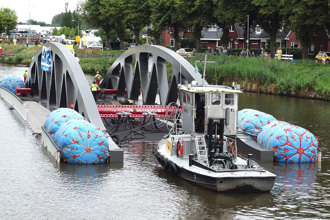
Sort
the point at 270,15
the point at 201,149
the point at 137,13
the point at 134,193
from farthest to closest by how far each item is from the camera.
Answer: the point at 137,13, the point at 270,15, the point at 201,149, the point at 134,193

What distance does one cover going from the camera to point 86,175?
26547 millimetres

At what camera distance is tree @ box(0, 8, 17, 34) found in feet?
608

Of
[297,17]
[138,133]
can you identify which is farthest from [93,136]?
[297,17]

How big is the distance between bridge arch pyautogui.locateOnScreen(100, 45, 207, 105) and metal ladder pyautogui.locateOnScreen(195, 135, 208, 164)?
895cm

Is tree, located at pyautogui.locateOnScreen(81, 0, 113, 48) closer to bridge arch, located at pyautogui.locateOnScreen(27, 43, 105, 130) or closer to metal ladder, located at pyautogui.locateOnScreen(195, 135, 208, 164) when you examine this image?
bridge arch, located at pyautogui.locateOnScreen(27, 43, 105, 130)

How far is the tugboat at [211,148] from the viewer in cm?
2353

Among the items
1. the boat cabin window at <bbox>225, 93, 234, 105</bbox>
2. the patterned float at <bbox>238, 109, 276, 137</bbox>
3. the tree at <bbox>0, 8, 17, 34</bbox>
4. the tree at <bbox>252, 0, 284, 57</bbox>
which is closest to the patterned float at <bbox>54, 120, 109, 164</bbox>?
the boat cabin window at <bbox>225, 93, 234, 105</bbox>

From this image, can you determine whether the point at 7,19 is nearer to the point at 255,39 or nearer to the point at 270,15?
the point at 255,39

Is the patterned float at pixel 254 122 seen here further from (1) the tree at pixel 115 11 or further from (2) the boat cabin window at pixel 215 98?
(1) the tree at pixel 115 11

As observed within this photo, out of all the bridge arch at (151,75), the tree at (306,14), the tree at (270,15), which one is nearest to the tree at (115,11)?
the tree at (270,15)

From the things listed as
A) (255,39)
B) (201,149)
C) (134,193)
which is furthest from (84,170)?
(255,39)

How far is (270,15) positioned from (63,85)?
46131mm

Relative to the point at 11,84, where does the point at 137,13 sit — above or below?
above

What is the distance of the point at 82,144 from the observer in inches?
1088
